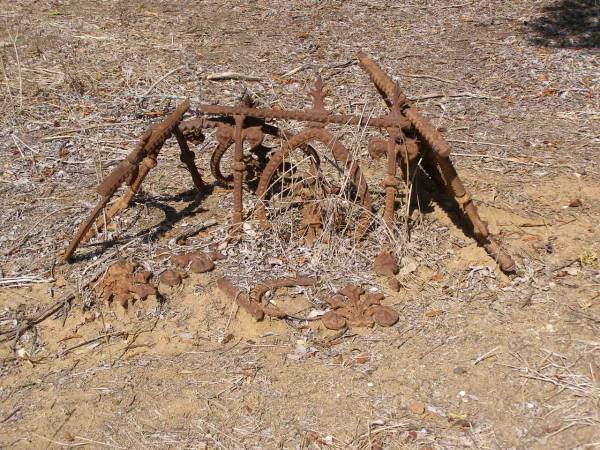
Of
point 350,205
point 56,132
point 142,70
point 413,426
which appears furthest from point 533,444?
point 142,70

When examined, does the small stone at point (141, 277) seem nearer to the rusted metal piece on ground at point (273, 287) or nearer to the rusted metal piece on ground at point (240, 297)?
the rusted metal piece on ground at point (240, 297)

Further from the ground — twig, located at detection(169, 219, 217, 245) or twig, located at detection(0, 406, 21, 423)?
twig, located at detection(169, 219, 217, 245)

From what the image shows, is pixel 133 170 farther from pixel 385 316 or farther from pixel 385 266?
pixel 385 316

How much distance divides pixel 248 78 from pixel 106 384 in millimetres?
4093

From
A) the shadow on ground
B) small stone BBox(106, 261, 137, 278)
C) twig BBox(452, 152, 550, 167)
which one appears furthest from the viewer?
the shadow on ground

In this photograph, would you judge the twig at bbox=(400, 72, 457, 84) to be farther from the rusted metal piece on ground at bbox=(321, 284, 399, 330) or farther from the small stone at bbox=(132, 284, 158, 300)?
the small stone at bbox=(132, 284, 158, 300)

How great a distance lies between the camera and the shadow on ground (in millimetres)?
7883

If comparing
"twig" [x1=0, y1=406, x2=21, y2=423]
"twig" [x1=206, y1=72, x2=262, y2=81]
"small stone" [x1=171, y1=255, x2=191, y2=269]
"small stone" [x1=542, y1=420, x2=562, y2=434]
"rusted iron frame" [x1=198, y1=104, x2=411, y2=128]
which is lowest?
"small stone" [x1=542, y1=420, x2=562, y2=434]

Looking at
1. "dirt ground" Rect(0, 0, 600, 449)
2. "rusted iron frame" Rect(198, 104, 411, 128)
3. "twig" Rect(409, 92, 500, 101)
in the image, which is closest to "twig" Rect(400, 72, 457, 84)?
"dirt ground" Rect(0, 0, 600, 449)

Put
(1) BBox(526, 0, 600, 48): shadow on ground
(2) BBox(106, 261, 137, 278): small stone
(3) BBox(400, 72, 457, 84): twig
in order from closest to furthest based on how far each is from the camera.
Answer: (2) BBox(106, 261, 137, 278): small stone < (3) BBox(400, 72, 457, 84): twig < (1) BBox(526, 0, 600, 48): shadow on ground

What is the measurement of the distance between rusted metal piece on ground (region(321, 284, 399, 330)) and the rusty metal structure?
493 mm

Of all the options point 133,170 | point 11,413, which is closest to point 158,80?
point 133,170

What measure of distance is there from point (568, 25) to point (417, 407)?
6.27m

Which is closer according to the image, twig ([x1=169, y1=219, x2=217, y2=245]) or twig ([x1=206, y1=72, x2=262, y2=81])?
twig ([x1=169, y1=219, x2=217, y2=245])
